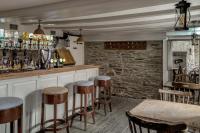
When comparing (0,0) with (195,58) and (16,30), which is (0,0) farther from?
(195,58)

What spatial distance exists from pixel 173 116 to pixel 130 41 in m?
5.03

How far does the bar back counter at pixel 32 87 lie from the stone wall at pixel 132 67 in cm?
308

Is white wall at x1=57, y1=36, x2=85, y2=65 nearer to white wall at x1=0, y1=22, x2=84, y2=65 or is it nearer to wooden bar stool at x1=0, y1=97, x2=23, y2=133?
white wall at x1=0, y1=22, x2=84, y2=65

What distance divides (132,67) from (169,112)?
15.6ft

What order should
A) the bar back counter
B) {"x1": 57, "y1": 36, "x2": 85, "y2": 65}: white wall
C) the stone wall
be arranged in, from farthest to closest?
1. {"x1": 57, "y1": 36, "x2": 85, "y2": 65}: white wall
2. the stone wall
3. the bar back counter

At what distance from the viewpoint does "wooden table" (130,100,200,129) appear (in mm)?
2008

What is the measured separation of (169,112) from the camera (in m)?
2.28

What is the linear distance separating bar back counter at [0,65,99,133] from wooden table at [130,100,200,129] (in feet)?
6.34

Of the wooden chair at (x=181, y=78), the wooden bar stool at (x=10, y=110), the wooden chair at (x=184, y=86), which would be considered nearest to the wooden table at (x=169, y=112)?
the wooden chair at (x=184, y=86)

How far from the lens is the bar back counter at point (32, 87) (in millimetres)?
3006

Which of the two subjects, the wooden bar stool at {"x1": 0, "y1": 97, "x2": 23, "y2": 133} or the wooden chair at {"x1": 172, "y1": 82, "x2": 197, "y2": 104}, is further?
the wooden chair at {"x1": 172, "y1": 82, "x2": 197, "y2": 104}

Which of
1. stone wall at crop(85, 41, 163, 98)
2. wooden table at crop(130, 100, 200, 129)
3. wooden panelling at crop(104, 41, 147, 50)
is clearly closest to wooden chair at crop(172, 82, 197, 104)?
wooden table at crop(130, 100, 200, 129)

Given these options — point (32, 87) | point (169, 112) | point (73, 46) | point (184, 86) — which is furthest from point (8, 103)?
point (73, 46)

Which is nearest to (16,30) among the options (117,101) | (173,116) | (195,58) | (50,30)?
(50,30)
